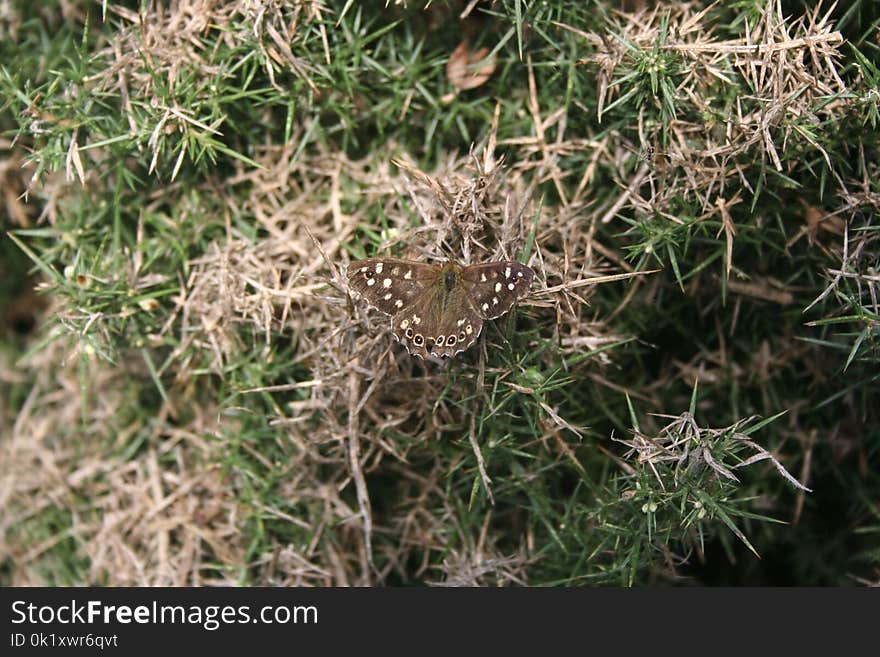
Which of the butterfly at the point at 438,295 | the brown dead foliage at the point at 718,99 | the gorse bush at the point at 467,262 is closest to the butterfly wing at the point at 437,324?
the butterfly at the point at 438,295

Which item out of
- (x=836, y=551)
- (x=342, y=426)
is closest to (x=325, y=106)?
(x=342, y=426)

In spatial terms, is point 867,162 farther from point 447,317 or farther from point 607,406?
point 447,317

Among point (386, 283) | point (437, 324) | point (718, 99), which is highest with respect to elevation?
point (718, 99)

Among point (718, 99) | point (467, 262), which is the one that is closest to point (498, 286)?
point (467, 262)

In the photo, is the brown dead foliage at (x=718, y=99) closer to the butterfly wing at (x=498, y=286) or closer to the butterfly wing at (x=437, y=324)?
the butterfly wing at (x=498, y=286)

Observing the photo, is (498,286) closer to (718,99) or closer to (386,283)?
(386,283)

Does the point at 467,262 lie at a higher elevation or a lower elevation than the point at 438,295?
higher

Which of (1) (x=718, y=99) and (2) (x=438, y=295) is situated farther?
(1) (x=718, y=99)

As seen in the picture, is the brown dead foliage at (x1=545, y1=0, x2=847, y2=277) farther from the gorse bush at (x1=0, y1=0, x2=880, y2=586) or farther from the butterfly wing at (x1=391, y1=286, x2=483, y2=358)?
the butterfly wing at (x1=391, y1=286, x2=483, y2=358)
